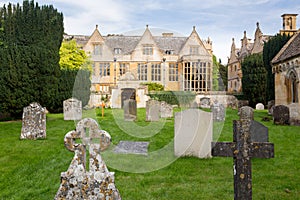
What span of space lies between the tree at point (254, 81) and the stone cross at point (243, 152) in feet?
89.9

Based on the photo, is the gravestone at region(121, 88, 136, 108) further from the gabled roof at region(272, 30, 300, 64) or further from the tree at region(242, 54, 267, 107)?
the tree at region(242, 54, 267, 107)

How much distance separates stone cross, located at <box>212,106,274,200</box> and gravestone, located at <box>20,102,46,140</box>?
8094 millimetres

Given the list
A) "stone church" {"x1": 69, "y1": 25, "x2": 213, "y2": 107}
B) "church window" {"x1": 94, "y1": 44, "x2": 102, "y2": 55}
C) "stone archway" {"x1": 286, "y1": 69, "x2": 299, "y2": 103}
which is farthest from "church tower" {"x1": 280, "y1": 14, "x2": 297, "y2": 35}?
"church window" {"x1": 94, "y1": 44, "x2": 102, "y2": 55}

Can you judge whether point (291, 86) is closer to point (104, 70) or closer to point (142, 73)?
point (142, 73)

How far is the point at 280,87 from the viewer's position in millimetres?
18141

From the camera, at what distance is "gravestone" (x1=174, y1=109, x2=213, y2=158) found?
749 centimetres

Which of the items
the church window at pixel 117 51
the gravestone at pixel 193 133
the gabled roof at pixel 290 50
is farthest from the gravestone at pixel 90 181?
the church window at pixel 117 51

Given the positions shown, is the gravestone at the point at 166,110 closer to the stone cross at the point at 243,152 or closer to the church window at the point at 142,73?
the church window at the point at 142,73

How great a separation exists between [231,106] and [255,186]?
2463 cm

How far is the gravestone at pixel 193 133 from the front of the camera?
7492 mm

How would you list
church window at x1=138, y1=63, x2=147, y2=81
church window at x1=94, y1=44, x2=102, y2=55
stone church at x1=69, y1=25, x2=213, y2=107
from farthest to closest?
church window at x1=94, y1=44, x2=102, y2=55 → stone church at x1=69, y1=25, x2=213, y2=107 → church window at x1=138, y1=63, x2=147, y2=81

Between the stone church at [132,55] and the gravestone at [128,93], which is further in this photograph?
the stone church at [132,55]

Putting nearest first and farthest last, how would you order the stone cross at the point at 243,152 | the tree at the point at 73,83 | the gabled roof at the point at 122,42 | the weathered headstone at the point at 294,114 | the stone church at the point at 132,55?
the stone cross at the point at 243,152 → the weathered headstone at the point at 294,114 → the tree at the point at 73,83 → the stone church at the point at 132,55 → the gabled roof at the point at 122,42

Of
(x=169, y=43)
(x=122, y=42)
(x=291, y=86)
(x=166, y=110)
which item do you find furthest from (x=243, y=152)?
(x=122, y=42)
